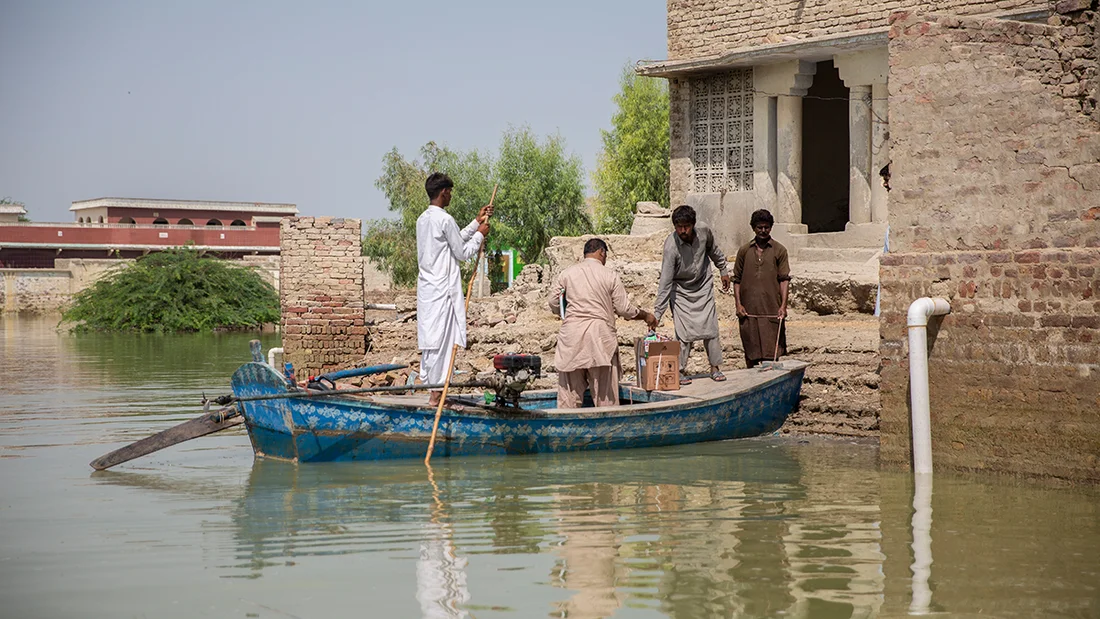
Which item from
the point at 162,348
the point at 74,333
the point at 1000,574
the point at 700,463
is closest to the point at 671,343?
the point at 700,463

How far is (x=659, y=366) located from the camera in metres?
10.7

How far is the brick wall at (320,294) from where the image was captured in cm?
1741

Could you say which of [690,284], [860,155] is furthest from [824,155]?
[690,284]

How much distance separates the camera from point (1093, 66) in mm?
7844

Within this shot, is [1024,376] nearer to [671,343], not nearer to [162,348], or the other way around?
[671,343]

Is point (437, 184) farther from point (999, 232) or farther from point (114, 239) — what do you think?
point (114, 239)

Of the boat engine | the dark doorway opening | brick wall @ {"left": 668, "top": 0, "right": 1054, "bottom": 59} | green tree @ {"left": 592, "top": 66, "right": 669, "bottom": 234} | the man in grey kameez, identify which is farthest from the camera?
green tree @ {"left": 592, "top": 66, "right": 669, "bottom": 234}

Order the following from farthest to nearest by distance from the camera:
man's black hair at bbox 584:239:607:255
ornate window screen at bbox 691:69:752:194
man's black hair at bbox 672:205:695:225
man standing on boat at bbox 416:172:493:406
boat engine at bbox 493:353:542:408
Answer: ornate window screen at bbox 691:69:752:194
man's black hair at bbox 672:205:695:225
man's black hair at bbox 584:239:607:255
man standing on boat at bbox 416:172:493:406
boat engine at bbox 493:353:542:408

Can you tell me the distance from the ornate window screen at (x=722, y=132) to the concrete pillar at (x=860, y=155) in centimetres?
231

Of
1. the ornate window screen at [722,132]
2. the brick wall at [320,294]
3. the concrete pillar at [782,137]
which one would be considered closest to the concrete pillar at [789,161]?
the concrete pillar at [782,137]

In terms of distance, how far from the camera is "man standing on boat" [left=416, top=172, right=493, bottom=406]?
9391mm

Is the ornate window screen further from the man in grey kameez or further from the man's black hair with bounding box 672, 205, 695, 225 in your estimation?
the man's black hair with bounding box 672, 205, 695, 225

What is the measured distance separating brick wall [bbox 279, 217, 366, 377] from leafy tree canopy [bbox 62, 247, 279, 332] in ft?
63.8

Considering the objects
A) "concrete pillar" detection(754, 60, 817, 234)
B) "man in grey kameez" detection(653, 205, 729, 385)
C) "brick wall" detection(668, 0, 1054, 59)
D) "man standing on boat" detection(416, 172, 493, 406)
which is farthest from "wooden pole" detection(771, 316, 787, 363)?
"brick wall" detection(668, 0, 1054, 59)
